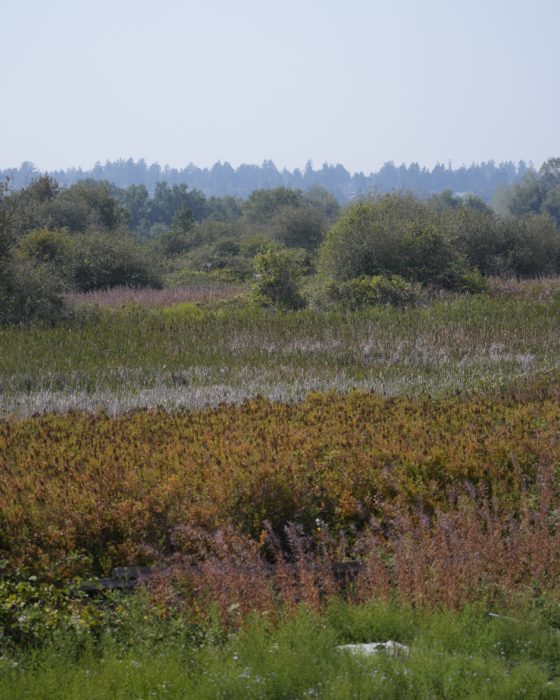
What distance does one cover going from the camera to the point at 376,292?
25359mm

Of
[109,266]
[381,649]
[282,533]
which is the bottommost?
[282,533]

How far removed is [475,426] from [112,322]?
13070 millimetres

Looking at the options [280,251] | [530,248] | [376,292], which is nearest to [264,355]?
[376,292]

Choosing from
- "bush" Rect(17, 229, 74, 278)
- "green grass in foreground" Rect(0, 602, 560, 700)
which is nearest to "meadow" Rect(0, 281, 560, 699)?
"green grass in foreground" Rect(0, 602, 560, 700)

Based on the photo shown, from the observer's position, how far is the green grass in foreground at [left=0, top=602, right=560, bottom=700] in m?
4.50

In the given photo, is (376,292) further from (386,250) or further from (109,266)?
(109,266)

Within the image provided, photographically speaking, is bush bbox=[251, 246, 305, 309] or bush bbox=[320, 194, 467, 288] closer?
bush bbox=[251, 246, 305, 309]

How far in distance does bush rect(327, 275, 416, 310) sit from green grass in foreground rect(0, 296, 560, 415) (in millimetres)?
2515

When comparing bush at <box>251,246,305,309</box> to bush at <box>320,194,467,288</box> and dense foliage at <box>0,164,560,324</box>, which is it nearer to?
dense foliage at <box>0,164,560,324</box>

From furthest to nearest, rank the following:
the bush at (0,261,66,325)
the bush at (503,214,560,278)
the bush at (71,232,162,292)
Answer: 1. the bush at (503,214,560,278)
2. the bush at (71,232,162,292)
3. the bush at (0,261,66,325)

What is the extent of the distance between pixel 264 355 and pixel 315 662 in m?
12.4

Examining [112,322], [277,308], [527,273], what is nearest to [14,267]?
[112,322]

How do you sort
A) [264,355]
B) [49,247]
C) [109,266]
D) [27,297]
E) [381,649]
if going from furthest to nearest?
1. [109,266]
2. [49,247]
3. [27,297]
4. [264,355]
5. [381,649]

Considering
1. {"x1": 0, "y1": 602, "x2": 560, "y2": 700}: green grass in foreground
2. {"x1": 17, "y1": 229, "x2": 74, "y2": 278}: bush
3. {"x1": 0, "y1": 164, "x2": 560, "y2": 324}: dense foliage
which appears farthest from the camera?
{"x1": 17, "y1": 229, "x2": 74, "y2": 278}: bush
